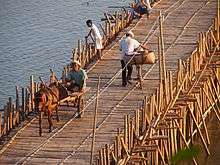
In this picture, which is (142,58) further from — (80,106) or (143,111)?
(143,111)

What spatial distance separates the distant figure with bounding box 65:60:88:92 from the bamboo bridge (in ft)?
1.53

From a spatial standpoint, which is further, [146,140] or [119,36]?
[119,36]

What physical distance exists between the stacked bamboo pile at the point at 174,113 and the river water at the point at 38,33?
728 centimetres

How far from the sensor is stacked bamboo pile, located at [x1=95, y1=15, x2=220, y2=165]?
52.1 feet

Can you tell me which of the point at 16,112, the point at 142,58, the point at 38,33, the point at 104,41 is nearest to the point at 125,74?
the point at 142,58

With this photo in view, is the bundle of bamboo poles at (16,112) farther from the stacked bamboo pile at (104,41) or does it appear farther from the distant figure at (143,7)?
the distant figure at (143,7)

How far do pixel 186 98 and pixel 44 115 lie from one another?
3.65 metres

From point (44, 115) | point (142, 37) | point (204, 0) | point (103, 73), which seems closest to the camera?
point (44, 115)

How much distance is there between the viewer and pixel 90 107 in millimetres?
18797

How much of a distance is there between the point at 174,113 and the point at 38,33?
60.0 ft

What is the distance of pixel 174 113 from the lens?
18.7 m

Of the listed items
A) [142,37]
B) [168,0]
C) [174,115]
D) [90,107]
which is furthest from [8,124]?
[168,0]

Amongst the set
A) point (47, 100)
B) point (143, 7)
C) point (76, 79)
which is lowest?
point (47, 100)

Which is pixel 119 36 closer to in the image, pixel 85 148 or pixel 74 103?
pixel 74 103
